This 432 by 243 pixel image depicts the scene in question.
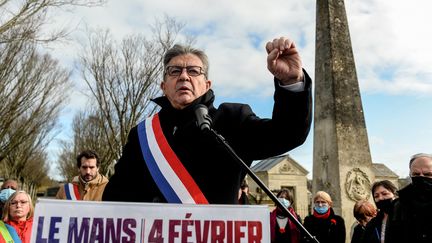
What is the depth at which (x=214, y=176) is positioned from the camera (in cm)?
176

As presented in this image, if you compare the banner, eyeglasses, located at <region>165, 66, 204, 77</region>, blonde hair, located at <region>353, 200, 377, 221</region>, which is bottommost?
the banner

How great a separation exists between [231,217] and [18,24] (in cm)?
913

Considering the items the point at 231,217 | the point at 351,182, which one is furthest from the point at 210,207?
the point at 351,182

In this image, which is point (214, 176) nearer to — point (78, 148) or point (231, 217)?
point (231, 217)

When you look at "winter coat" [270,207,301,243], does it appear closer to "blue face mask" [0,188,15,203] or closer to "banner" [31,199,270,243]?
"blue face mask" [0,188,15,203]

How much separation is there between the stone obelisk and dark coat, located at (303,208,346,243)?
11.0 ft

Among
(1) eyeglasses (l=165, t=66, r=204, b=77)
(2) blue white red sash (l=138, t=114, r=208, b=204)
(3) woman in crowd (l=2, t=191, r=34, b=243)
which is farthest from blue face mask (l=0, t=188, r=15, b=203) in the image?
(1) eyeglasses (l=165, t=66, r=204, b=77)

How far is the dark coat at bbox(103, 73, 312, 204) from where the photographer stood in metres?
→ 1.58

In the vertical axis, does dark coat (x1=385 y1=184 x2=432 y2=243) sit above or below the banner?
above

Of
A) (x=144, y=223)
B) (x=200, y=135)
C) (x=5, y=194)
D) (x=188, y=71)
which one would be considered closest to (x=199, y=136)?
(x=200, y=135)

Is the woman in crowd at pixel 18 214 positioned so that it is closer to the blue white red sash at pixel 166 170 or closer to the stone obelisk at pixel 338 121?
the blue white red sash at pixel 166 170

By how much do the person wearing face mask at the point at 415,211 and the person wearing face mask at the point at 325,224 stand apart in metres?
1.99

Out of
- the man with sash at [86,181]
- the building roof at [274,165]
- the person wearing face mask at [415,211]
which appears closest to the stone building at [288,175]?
the building roof at [274,165]

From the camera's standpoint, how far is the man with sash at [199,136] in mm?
1580
